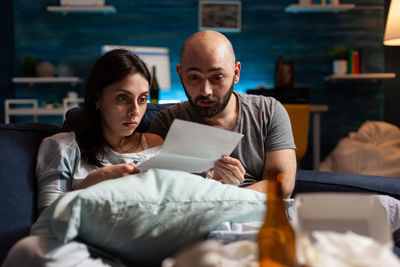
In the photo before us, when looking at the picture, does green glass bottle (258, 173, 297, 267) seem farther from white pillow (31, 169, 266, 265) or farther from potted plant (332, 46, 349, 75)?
potted plant (332, 46, 349, 75)

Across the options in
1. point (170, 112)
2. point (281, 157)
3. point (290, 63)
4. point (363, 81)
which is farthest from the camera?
point (363, 81)

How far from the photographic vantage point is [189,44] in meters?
1.56

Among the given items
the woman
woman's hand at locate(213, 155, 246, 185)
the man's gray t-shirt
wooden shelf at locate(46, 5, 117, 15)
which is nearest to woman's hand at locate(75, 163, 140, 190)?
the woman

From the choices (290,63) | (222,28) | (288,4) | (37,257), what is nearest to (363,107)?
(290,63)

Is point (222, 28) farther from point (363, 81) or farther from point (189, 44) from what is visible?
point (189, 44)

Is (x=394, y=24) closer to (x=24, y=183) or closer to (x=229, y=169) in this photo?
(x=229, y=169)

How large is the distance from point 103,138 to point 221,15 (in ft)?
11.6

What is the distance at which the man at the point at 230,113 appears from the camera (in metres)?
1.51

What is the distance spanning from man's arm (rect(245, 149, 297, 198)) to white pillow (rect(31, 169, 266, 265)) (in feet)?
1.57

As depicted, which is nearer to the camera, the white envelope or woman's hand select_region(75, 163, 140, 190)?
the white envelope

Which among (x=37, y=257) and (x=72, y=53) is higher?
(x=72, y=53)

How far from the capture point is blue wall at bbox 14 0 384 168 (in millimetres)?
4602

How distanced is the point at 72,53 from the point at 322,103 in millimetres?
2959

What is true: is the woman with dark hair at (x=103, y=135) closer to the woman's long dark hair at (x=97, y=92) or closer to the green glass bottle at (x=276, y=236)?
the woman's long dark hair at (x=97, y=92)
